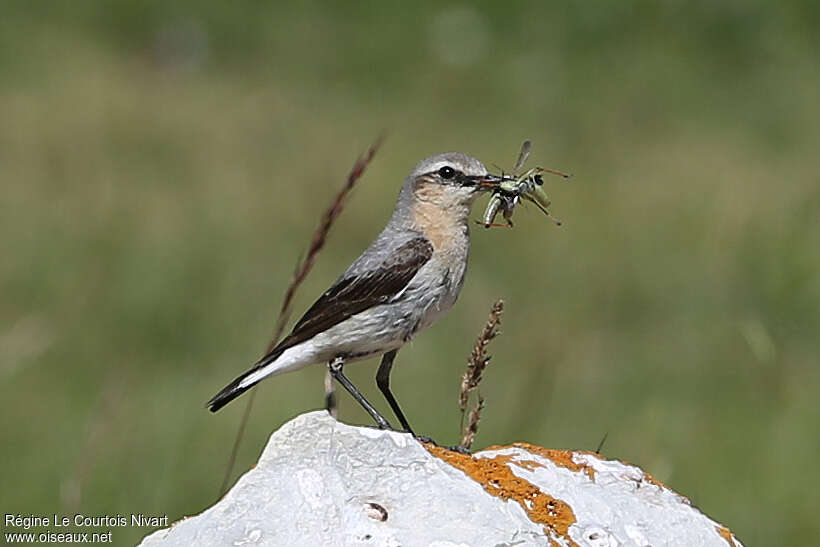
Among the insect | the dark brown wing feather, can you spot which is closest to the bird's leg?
the dark brown wing feather

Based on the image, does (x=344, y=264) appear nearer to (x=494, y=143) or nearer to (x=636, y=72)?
(x=494, y=143)

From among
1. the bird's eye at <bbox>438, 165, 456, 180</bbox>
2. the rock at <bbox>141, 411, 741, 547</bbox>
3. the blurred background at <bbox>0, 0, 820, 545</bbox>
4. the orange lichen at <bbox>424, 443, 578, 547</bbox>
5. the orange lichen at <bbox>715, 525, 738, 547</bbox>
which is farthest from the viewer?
the blurred background at <bbox>0, 0, 820, 545</bbox>

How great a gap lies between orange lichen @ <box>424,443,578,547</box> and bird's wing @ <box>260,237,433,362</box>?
1.14 metres

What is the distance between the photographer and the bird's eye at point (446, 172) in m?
6.28

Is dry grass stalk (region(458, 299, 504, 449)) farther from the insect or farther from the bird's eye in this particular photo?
the bird's eye

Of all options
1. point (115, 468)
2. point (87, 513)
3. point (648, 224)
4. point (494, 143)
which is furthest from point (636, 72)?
point (87, 513)

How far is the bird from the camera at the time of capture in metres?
5.94

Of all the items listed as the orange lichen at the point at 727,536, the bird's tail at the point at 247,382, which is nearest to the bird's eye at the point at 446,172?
the bird's tail at the point at 247,382

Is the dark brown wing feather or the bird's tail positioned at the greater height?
the dark brown wing feather

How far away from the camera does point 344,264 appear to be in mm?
13102

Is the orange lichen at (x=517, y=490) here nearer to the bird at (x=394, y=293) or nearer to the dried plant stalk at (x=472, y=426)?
the dried plant stalk at (x=472, y=426)

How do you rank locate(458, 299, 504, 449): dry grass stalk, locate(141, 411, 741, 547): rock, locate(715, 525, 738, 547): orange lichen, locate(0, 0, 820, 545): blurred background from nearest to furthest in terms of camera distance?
locate(141, 411, 741, 547): rock, locate(715, 525, 738, 547): orange lichen, locate(458, 299, 504, 449): dry grass stalk, locate(0, 0, 820, 545): blurred background

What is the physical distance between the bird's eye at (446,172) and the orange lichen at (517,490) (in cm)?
165

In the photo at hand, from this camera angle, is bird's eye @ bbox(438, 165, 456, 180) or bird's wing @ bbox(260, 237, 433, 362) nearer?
bird's wing @ bbox(260, 237, 433, 362)
